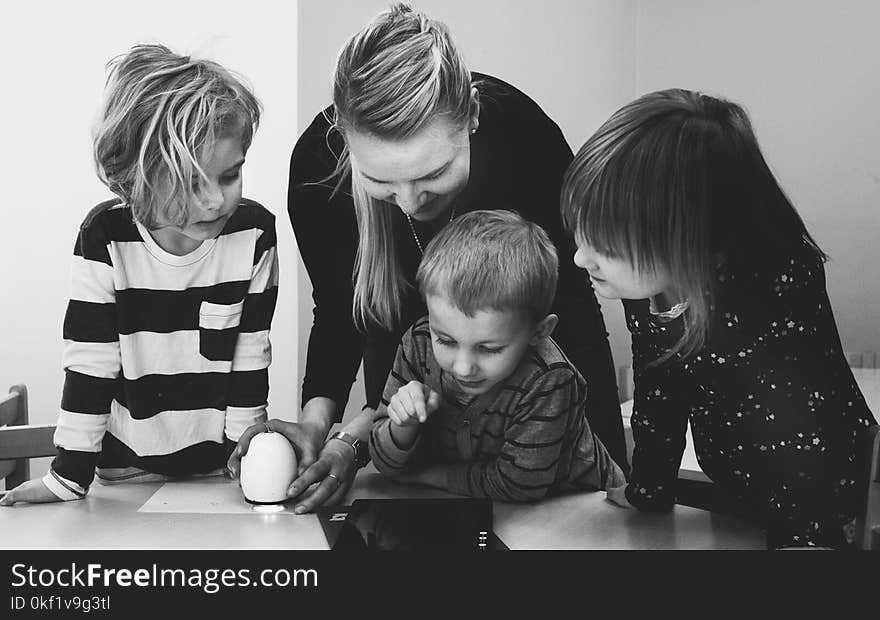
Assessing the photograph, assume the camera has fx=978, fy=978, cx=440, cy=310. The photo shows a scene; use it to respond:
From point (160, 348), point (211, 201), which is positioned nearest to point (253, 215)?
point (211, 201)

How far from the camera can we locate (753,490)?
87 cm

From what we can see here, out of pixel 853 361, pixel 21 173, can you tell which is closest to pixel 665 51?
pixel 853 361

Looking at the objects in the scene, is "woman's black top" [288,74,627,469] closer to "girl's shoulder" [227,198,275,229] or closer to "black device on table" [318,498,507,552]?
"girl's shoulder" [227,198,275,229]

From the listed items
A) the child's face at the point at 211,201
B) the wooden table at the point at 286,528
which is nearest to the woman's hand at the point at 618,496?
the wooden table at the point at 286,528

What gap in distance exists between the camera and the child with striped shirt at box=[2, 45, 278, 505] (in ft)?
2.95

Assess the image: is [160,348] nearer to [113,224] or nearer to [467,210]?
[113,224]

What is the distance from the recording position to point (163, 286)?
93cm

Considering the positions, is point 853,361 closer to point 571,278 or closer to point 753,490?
point 753,490

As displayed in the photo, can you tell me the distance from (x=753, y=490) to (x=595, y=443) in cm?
16

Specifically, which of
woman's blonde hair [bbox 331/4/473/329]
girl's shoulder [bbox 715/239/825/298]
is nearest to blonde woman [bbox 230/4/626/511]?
woman's blonde hair [bbox 331/4/473/329]

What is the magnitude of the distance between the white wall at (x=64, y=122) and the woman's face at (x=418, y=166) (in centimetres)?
9

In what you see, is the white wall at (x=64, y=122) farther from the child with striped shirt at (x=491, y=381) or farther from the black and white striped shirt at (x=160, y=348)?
the child with striped shirt at (x=491, y=381)

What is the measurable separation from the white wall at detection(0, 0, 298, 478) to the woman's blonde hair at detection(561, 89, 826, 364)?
0.33m

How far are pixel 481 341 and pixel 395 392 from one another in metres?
0.13
